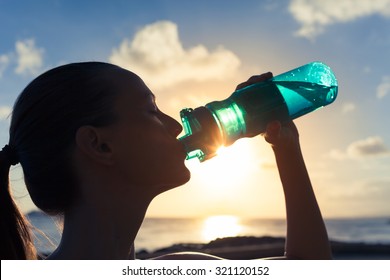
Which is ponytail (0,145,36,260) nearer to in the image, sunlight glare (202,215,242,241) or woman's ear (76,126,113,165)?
woman's ear (76,126,113,165)

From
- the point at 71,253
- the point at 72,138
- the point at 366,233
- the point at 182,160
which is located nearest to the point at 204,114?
the point at 182,160

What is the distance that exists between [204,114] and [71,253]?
0.38 metres

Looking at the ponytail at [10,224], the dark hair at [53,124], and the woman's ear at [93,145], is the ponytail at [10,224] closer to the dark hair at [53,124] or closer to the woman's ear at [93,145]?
the dark hair at [53,124]

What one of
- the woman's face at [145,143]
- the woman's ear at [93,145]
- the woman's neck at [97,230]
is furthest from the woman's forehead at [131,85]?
the woman's neck at [97,230]

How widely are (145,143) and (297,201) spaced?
1.21 feet

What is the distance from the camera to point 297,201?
39.0 inches

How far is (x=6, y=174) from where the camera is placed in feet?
3.06

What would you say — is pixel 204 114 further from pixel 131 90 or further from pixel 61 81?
pixel 61 81

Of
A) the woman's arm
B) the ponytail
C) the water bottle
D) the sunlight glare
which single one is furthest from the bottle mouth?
the sunlight glare

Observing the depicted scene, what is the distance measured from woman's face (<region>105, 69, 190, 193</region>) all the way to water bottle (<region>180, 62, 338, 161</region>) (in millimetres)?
64

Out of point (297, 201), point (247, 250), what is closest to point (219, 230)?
point (247, 250)

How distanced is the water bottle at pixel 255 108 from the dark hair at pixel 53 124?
0.19 m

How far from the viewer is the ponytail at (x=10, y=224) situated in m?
0.90
